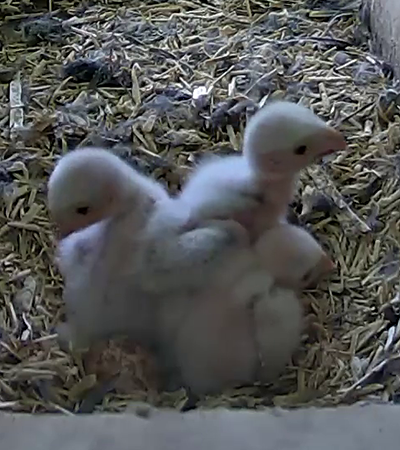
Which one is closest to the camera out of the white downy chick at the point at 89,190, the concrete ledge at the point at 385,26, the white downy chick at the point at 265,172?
the white downy chick at the point at 89,190

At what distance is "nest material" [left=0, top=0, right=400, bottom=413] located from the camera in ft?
5.69

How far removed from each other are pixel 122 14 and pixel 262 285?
59.6 inches

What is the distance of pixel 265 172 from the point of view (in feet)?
6.00

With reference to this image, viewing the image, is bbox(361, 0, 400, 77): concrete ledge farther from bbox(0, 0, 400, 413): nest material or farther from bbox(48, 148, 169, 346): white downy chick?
bbox(48, 148, 169, 346): white downy chick

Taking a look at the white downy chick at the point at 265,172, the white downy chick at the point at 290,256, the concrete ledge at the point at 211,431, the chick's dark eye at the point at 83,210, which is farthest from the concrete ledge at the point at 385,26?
the concrete ledge at the point at 211,431

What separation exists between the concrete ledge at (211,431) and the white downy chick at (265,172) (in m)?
0.59

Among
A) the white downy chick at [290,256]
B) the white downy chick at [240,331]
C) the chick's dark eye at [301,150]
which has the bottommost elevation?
the white downy chick at [240,331]

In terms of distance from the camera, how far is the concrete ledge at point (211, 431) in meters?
1.21

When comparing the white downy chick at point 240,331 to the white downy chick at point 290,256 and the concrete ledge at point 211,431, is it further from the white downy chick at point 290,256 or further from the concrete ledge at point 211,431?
the concrete ledge at point 211,431

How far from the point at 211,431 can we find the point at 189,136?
129cm

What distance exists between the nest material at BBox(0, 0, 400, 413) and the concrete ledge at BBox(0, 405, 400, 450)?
34 cm

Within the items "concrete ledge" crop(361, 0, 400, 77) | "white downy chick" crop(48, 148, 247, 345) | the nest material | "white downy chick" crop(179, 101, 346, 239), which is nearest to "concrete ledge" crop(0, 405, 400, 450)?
the nest material

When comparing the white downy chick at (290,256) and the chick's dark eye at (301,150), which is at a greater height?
the chick's dark eye at (301,150)

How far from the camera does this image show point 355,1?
2.99 m
